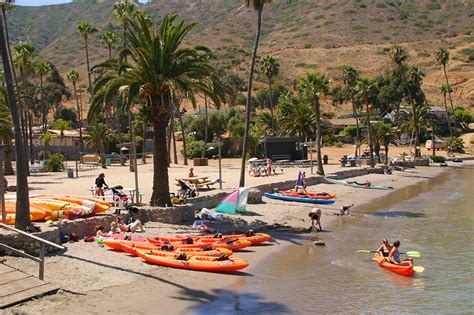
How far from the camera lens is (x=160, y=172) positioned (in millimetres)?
20359

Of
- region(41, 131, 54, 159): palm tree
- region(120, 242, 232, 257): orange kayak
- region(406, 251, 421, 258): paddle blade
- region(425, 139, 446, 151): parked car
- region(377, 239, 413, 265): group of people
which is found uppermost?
region(41, 131, 54, 159): palm tree

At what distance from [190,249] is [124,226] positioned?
326cm

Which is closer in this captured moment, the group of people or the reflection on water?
the reflection on water

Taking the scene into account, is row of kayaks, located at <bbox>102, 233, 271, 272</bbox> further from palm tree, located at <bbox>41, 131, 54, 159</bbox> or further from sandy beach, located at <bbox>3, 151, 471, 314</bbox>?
palm tree, located at <bbox>41, 131, 54, 159</bbox>

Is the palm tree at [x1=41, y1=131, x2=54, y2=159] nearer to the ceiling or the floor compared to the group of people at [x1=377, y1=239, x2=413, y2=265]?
nearer to the ceiling

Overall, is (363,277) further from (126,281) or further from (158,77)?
(158,77)

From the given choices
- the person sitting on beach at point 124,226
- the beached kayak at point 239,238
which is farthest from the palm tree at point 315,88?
the person sitting on beach at point 124,226

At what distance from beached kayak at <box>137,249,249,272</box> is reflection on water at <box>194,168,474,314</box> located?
23.2 inches

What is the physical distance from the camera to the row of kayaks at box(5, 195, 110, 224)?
16.8 m

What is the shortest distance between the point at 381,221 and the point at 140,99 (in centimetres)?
1092

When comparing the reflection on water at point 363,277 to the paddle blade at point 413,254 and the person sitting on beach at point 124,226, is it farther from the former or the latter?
the person sitting on beach at point 124,226

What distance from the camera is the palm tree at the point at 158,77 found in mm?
19125

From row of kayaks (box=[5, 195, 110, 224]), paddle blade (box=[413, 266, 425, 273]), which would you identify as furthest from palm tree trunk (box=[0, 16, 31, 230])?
paddle blade (box=[413, 266, 425, 273])

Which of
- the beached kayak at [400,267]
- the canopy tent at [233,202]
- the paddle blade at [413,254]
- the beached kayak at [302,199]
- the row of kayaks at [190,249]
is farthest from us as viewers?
the beached kayak at [302,199]
